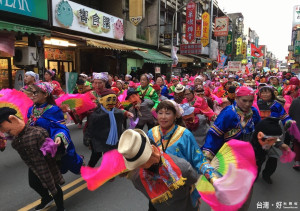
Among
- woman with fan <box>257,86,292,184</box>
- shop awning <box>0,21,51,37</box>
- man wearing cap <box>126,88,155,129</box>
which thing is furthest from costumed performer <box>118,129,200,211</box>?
shop awning <box>0,21,51,37</box>

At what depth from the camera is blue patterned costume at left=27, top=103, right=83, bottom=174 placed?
3168 millimetres

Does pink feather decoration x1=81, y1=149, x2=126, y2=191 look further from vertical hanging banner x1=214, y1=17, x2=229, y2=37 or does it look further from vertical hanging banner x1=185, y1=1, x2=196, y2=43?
vertical hanging banner x1=214, y1=17, x2=229, y2=37

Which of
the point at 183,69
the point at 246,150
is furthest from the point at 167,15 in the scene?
the point at 246,150

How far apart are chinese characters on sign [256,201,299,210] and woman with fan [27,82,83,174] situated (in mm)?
2922

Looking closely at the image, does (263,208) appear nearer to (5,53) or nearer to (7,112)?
(7,112)

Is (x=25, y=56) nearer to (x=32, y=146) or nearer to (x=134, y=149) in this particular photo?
(x=32, y=146)

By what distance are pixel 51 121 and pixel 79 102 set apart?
130 centimetres

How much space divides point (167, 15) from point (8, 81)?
18589mm

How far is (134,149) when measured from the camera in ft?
4.92

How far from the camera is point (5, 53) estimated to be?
10.2 meters

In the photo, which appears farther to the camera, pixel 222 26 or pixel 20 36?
pixel 222 26

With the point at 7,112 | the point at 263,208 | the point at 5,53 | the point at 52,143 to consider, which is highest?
the point at 5,53

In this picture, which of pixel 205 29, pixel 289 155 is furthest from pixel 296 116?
pixel 205 29

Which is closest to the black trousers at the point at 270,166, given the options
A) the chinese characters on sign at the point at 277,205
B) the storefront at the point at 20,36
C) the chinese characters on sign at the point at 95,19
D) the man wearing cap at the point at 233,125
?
the chinese characters on sign at the point at 277,205
